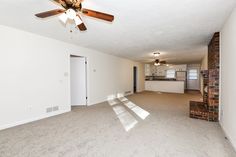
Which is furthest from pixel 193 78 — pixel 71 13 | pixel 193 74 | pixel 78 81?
pixel 71 13

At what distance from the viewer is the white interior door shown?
5445 mm

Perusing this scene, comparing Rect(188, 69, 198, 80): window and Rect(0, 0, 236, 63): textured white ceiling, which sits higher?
Rect(0, 0, 236, 63): textured white ceiling

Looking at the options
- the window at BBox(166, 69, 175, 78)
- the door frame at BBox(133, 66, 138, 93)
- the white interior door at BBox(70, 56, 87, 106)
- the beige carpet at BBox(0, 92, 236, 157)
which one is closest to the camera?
the beige carpet at BBox(0, 92, 236, 157)

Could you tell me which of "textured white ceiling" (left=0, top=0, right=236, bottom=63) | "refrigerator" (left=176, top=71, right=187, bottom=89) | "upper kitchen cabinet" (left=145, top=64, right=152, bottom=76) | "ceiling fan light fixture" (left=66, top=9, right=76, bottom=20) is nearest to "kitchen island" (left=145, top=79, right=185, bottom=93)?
"upper kitchen cabinet" (left=145, top=64, right=152, bottom=76)

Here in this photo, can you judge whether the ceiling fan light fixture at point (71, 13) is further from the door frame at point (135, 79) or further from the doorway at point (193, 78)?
the doorway at point (193, 78)

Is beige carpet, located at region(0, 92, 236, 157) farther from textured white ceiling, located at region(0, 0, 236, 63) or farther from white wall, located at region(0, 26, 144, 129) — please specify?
textured white ceiling, located at region(0, 0, 236, 63)

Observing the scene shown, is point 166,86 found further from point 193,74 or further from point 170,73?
point 193,74

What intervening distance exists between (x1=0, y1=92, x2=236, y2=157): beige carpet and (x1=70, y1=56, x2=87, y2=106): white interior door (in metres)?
1.87

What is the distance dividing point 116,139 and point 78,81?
3.53 meters

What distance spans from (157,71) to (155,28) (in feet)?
34.0

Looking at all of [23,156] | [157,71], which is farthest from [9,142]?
[157,71]

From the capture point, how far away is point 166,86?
32.6 feet

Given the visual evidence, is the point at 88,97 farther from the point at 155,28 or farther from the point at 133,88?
the point at 133,88

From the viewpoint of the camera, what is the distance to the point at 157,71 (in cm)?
1308
